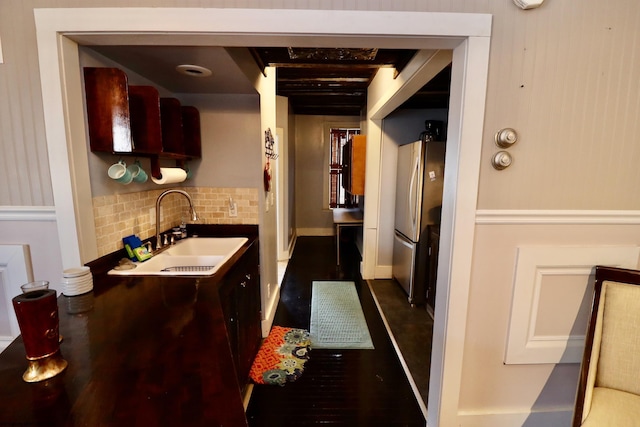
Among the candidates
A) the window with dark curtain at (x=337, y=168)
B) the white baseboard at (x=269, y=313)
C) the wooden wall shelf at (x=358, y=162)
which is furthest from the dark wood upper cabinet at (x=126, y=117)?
the window with dark curtain at (x=337, y=168)

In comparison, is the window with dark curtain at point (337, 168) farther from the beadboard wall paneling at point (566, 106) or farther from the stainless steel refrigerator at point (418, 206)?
the beadboard wall paneling at point (566, 106)

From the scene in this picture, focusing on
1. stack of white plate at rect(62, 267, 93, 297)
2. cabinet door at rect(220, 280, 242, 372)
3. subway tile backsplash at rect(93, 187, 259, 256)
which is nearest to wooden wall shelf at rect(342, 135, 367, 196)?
subway tile backsplash at rect(93, 187, 259, 256)

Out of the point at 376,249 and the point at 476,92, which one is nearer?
the point at 476,92

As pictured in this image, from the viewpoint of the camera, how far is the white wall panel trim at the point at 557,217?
1341 millimetres

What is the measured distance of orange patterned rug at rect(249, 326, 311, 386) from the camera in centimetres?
195

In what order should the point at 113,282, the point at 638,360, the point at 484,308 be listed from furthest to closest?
the point at 484,308 < the point at 113,282 < the point at 638,360

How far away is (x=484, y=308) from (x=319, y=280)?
249cm

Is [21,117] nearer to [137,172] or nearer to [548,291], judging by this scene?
[137,172]

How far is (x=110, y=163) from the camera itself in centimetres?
146

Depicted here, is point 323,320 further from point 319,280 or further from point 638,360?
point 638,360

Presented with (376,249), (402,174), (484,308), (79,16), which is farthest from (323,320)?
(79,16)

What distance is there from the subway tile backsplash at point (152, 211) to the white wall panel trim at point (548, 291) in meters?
1.82

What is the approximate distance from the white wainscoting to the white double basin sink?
36 cm

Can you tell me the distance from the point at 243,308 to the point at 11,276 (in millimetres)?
1120
